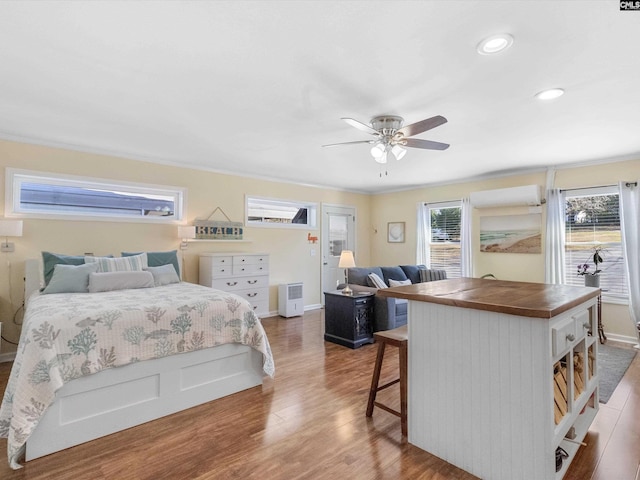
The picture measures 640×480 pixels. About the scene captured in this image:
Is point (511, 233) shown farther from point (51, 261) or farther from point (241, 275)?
point (51, 261)

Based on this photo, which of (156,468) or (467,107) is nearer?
(156,468)

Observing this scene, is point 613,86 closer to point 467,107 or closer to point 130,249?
point 467,107

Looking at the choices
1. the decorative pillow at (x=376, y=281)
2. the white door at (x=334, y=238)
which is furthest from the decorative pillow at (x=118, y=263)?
the white door at (x=334, y=238)

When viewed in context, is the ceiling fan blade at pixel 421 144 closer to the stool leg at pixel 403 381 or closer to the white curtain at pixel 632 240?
the stool leg at pixel 403 381

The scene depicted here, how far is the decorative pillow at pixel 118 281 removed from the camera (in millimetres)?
3289

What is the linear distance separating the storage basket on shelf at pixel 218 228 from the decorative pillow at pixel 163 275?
105 cm

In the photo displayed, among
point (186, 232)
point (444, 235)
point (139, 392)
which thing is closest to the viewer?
point (139, 392)

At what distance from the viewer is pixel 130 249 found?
14.6 feet

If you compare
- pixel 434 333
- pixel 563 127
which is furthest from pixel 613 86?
pixel 434 333

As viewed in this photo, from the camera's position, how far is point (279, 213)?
6164mm

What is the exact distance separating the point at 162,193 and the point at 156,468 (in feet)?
12.3

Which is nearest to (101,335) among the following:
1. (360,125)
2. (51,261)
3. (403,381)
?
(51,261)

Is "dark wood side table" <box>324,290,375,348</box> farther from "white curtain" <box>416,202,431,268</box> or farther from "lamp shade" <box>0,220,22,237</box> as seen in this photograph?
"lamp shade" <box>0,220,22,237</box>

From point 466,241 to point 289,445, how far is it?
4816mm
